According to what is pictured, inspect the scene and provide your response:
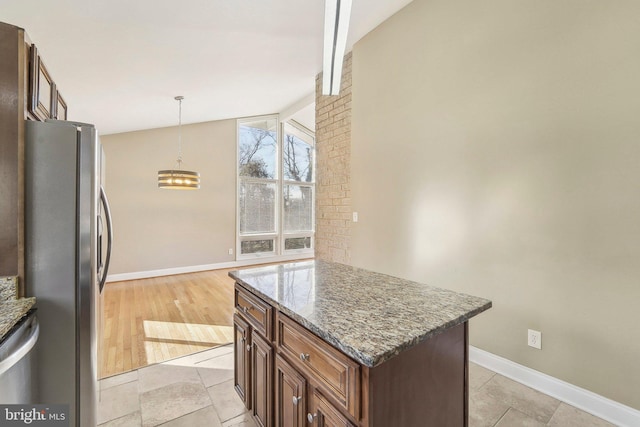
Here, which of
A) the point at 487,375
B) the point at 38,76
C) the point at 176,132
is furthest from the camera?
the point at 176,132

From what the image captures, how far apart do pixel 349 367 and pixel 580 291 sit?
71.1 inches

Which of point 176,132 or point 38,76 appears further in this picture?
point 176,132

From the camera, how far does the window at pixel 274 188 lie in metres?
6.29

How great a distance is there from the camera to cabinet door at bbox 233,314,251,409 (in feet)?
5.27

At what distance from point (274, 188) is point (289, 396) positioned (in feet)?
18.6

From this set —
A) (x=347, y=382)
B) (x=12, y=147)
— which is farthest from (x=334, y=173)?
(x=347, y=382)

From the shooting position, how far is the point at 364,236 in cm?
346

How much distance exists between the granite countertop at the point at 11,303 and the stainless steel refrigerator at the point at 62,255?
6cm

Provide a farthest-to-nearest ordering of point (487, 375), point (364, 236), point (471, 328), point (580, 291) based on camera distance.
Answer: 1. point (364, 236)
2. point (471, 328)
3. point (487, 375)
4. point (580, 291)

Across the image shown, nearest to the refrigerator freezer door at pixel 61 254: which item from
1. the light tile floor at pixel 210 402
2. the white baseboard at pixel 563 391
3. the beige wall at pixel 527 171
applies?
the light tile floor at pixel 210 402

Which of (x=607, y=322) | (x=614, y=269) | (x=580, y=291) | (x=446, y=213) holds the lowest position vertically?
(x=607, y=322)

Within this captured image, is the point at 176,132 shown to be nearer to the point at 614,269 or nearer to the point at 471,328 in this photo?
the point at 471,328

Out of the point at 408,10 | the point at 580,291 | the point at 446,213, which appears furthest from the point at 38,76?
the point at 580,291

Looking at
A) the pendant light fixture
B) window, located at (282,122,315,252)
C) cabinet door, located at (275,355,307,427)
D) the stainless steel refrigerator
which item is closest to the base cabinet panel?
cabinet door, located at (275,355,307,427)
